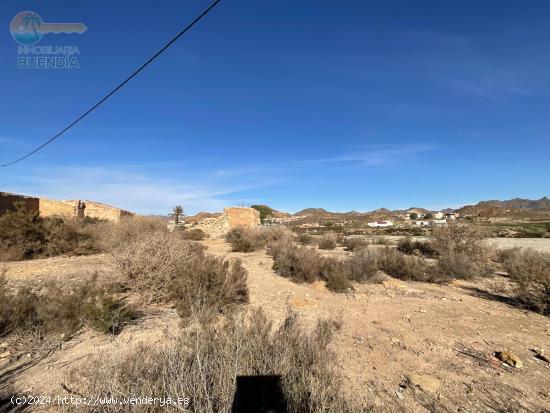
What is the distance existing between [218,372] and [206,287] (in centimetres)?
345

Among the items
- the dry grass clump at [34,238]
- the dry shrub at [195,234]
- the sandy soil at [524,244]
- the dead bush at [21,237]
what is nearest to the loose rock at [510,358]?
the sandy soil at [524,244]

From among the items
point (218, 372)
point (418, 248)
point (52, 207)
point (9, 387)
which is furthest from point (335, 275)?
point (52, 207)

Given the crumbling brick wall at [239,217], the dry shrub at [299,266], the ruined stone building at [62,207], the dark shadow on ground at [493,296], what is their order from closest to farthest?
the dark shadow on ground at [493,296] → the dry shrub at [299,266] → the ruined stone building at [62,207] → the crumbling brick wall at [239,217]

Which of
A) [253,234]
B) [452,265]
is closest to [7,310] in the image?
[452,265]

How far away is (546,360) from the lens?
4281 millimetres

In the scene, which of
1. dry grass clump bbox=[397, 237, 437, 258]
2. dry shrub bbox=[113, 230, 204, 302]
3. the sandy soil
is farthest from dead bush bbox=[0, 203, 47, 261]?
the sandy soil

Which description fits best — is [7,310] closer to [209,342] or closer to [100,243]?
[209,342]

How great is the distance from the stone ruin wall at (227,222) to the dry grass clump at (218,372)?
21.4 meters

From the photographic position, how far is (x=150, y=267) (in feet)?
20.8

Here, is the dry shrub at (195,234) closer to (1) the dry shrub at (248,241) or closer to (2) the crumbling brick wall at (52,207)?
(1) the dry shrub at (248,241)

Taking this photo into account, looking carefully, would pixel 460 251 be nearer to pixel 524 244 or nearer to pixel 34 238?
pixel 524 244

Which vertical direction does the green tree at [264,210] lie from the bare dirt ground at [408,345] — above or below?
above

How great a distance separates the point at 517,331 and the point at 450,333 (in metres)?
1.30

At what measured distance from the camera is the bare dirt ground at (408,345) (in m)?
3.35
